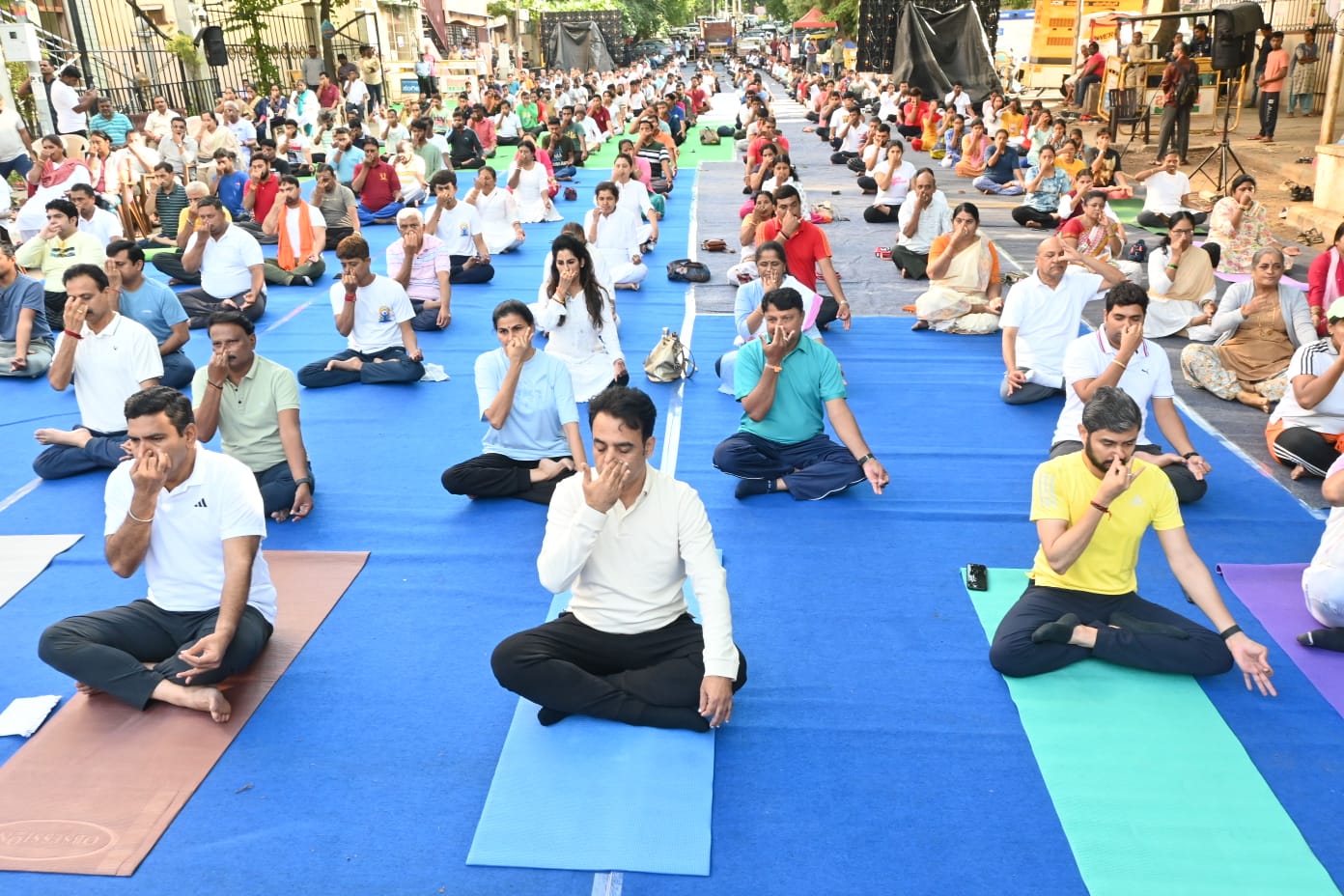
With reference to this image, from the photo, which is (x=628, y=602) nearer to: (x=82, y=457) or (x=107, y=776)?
(x=107, y=776)

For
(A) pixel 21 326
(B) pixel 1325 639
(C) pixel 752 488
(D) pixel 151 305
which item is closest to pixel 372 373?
(D) pixel 151 305

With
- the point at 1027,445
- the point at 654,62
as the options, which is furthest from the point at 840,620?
the point at 654,62

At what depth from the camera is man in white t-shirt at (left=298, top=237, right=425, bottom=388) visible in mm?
7473

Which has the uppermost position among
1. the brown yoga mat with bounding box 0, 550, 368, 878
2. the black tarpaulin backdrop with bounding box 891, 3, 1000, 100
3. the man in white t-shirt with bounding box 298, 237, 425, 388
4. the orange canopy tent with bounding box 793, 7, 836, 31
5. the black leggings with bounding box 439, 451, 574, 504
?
the orange canopy tent with bounding box 793, 7, 836, 31

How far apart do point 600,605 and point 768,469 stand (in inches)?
85.1

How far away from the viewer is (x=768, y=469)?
5684 millimetres

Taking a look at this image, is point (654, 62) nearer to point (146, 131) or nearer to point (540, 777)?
point (146, 131)

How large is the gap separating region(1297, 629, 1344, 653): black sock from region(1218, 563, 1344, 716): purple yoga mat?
21mm

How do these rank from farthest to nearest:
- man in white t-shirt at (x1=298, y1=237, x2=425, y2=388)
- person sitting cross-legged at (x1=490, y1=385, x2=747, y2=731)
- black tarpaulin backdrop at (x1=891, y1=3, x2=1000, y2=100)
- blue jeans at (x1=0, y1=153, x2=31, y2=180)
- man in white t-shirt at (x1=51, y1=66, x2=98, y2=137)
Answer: black tarpaulin backdrop at (x1=891, y1=3, x2=1000, y2=100) < man in white t-shirt at (x1=51, y1=66, x2=98, y2=137) < blue jeans at (x1=0, y1=153, x2=31, y2=180) < man in white t-shirt at (x1=298, y1=237, x2=425, y2=388) < person sitting cross-legged at (x1=490, y1=385, x2=747, y2=731)

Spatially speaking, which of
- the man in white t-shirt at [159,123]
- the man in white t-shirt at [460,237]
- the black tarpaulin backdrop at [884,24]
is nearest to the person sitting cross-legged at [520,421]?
the man in white t-shirt at [460,237]

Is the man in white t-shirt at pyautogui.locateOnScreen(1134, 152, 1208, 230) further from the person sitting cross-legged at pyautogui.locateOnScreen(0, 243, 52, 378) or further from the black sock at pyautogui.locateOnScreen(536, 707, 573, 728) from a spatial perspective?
the person sitting cross-legged at pyautogui.locateOnScreen(0, 243, 52, 378)

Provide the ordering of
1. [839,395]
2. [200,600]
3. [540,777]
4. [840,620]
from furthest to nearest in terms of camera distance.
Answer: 1. [839,395]
2. [840,620]
3. [200,600]
4. [540,777]

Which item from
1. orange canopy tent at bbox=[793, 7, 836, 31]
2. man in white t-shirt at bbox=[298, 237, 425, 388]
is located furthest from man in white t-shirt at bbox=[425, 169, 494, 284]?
orange canopy tent at bbox=[793, 7, 836, 31]

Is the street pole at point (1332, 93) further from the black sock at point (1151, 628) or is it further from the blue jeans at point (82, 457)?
the blue jeans at point (82, 457)
